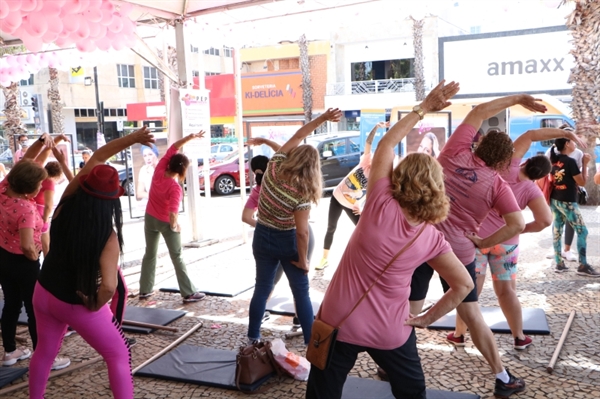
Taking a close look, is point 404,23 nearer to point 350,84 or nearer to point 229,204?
point 350,84

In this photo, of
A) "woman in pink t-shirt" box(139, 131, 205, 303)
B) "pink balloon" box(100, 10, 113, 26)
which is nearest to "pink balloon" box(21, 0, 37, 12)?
"pink balloon" box(100, 10, 113, 26)

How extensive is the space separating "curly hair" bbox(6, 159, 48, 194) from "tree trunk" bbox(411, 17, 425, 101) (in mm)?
20999

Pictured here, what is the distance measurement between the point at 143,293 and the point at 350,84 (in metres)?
22.7

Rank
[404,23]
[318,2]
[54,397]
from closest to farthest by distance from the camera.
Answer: [54,397]
[318,2]
[404,23]

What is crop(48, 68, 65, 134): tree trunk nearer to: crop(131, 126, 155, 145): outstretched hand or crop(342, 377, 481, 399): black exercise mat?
crop(131, 126, 155, 145): outstretched hand

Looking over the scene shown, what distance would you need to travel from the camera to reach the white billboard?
9758 millimetres

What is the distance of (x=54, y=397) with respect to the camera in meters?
3.66

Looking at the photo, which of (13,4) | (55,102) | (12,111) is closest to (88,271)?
(13,4)

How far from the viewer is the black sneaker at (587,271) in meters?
6.00

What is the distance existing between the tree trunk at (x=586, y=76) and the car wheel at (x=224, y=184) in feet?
30.3

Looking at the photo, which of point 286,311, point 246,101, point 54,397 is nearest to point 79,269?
point 54,397

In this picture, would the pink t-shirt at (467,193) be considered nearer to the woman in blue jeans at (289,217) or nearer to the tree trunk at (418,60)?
the woman in blue jeans at (289,217)

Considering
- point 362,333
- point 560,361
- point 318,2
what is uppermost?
point 318,2

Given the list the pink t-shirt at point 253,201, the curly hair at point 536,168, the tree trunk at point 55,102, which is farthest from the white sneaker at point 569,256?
the tree trunk at point 55,102
